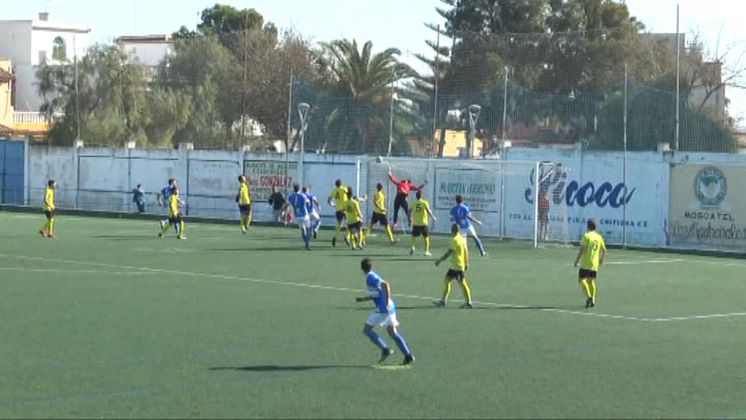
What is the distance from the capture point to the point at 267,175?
55062mm

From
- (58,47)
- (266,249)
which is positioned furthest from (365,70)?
(58,47)

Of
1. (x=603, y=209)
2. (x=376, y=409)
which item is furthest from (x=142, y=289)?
(x=603, y=209)

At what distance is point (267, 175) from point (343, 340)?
36.0 metres

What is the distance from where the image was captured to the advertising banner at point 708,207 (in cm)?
4150

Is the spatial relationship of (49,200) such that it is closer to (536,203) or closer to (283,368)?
(536,203)

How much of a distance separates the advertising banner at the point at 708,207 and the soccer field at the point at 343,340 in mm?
7245

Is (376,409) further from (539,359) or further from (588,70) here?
(588,70)

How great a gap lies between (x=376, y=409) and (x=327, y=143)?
135 feet

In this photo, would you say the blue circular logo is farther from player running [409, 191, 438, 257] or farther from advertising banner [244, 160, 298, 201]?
advertising banner [244, 160, 298, 201]

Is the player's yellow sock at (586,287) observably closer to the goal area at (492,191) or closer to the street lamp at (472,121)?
the goal area at (492,191)

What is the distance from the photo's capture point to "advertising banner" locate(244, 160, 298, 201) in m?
54.1

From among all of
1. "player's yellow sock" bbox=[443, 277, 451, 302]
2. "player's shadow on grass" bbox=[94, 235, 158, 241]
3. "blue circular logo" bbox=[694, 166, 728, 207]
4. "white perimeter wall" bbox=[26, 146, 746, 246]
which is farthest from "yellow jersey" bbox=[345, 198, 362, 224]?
"player's yellow sock" bbox=[443, 277, 451, 302]

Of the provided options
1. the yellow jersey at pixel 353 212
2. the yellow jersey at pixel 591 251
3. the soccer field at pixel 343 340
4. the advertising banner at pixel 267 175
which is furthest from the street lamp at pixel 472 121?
the yellow jersey at pixel 591 251

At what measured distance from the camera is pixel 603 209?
44.2 m
